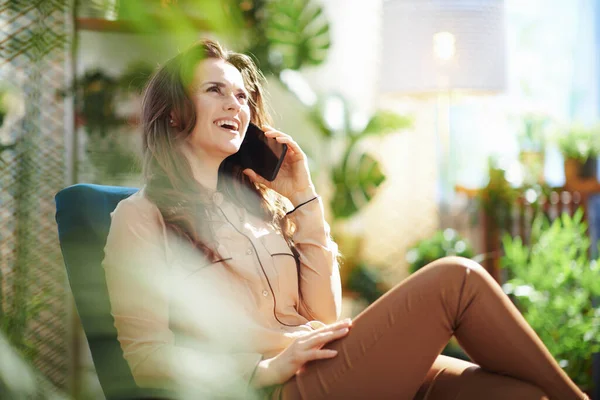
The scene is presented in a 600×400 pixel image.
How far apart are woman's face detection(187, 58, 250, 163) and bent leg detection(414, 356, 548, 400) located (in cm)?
57

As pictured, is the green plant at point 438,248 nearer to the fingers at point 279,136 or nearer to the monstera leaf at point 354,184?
the monstera leaf at point 354,184

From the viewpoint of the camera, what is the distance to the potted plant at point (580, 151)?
3072 millimetres

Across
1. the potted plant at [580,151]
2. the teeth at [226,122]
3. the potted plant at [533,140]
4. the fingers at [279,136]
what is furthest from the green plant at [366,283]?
the teeth at [226,122]

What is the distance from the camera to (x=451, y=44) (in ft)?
9.71

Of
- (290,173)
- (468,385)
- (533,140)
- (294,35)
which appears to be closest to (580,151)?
(533,140)

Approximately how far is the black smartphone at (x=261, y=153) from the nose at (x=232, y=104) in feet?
0.37

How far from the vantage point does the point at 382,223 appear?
3.88 meters

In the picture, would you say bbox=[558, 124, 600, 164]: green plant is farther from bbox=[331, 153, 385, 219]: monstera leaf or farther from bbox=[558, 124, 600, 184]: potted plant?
bbox=[331, 153, 385, 219]: monstera leaf

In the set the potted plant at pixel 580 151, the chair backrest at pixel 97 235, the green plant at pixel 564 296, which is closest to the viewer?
the chair backrest at pixel 97 235

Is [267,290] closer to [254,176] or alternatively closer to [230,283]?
[230,283]

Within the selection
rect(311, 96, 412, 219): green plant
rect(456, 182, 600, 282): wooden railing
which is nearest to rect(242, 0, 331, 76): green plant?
rect(311, 96, 412, 219): green plant

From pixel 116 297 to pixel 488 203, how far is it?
89.1 inches

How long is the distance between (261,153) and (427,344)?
57 cm

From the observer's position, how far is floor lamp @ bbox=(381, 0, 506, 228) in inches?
116
